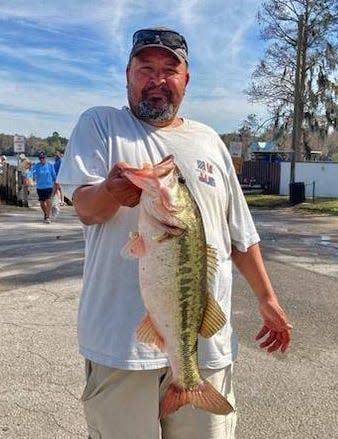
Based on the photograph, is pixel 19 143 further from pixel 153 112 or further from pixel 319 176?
pixel 153 112

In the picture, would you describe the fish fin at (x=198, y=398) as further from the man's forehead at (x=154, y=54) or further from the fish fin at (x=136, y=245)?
the man's forehead at (x=154, y=54)

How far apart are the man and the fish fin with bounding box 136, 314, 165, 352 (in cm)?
13

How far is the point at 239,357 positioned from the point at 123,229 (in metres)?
3.04

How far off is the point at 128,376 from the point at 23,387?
7.34ft

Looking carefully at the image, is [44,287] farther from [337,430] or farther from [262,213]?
[262,213]

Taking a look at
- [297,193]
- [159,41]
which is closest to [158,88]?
[159,41]

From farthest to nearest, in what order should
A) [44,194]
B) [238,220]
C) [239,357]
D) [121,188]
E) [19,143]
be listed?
1. [19,143]
2. [44,194]
3. [239,357]
4. [238,220]
5. [121,188]

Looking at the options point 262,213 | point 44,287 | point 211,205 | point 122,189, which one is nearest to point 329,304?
point 44,287

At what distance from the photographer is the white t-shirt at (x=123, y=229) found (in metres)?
2.11

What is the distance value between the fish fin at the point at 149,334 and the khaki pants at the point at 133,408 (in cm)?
22

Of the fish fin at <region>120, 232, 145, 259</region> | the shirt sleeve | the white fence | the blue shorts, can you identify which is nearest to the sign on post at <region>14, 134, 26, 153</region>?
the blue shorts

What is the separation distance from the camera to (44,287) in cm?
725

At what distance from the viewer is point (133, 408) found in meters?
2.19

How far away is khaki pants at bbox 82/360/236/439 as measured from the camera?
85.5 inches
